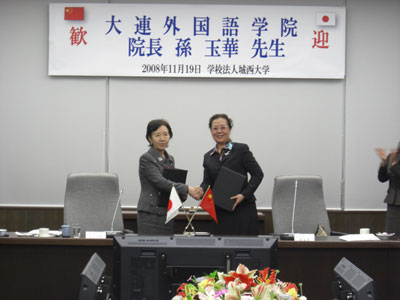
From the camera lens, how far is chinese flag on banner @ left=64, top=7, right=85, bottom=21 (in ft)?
18.2

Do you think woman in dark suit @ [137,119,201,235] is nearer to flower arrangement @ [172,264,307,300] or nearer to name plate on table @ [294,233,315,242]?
name plate on table @ [294,233,315,242]

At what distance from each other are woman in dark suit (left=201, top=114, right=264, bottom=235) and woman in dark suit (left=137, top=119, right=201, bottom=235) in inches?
9.0

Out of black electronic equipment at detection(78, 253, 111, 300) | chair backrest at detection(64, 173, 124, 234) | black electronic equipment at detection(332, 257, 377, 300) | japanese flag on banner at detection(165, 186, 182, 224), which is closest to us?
black electronic equipment at detection(78, 253, 111, 300)

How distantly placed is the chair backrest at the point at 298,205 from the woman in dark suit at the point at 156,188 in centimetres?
67

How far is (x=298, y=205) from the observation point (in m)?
4.64

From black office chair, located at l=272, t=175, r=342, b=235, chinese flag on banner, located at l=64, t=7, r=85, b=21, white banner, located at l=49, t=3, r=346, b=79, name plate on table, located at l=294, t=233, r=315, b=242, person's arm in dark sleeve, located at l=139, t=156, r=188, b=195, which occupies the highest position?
chinese flag on banner, located at l=64, t=7, r=85, b=21

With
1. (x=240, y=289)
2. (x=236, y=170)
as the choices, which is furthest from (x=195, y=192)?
(x=240, y=289)

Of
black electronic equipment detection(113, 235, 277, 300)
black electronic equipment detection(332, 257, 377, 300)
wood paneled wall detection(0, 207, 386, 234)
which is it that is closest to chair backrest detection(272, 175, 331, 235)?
wood paneled wall detection(0, 207, 386, 234)

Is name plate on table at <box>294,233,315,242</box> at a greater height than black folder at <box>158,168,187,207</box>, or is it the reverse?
black folder at <box>158,168,187,207</box>

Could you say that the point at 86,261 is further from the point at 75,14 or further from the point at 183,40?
the point at 75,14

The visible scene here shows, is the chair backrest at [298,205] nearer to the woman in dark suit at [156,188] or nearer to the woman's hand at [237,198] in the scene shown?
the woman's hand at [237,198]

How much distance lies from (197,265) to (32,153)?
3995 millimetres

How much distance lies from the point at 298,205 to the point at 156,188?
1076 mm

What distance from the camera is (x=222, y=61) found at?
18.3 feet
